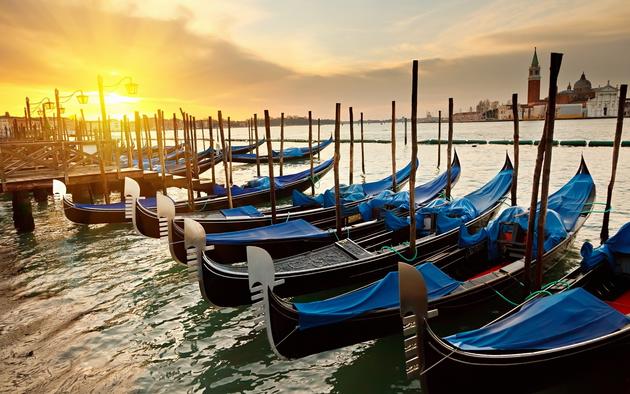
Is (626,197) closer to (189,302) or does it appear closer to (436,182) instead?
(436,182)

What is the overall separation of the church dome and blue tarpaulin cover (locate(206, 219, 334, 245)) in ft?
436

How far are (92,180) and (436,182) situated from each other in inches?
339

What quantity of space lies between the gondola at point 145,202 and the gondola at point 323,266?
347 cm

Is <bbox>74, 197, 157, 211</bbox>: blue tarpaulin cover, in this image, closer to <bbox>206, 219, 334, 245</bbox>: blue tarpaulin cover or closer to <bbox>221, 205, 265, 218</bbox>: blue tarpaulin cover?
<bbox>221, 205, 265, 218</bbox>: blue tarpaulin cover

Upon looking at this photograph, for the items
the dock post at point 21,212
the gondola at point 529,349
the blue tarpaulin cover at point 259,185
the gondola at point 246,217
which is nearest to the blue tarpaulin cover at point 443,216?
the gondola at point 246,217

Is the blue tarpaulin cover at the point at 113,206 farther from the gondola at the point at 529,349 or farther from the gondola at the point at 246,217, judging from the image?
the gondola at the point at 529,349

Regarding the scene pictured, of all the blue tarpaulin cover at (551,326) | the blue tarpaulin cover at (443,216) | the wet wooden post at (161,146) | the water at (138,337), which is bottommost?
the water at (138,337)

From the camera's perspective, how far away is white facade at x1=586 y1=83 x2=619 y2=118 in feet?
317

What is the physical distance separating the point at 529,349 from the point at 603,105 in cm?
11728

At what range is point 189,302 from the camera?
19.0ft

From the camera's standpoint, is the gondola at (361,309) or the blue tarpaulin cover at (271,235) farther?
the blue tarpaulin cover at (271,235)

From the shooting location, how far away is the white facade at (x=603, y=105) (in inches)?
3799

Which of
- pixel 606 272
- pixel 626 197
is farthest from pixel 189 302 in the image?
pixel 626 197

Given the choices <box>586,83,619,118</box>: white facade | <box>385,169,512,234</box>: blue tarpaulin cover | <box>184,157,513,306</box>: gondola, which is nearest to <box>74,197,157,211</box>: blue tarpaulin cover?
<box>184,157,513,306</box>: gondola
